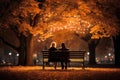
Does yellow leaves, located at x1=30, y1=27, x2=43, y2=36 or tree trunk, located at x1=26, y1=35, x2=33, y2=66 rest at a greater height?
yellow leaves, located at x1=30, y1=27, x2=43, y2=36

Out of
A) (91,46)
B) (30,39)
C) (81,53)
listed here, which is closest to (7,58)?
(91,46)

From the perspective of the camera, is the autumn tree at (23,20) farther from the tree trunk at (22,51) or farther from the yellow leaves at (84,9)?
the yellow leaves at (84,9)

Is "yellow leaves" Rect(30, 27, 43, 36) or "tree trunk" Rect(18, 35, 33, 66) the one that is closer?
"yellow leaves" Rect(30, 27, 43, 36)

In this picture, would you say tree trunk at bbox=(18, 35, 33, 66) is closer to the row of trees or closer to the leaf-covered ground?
the row of trees

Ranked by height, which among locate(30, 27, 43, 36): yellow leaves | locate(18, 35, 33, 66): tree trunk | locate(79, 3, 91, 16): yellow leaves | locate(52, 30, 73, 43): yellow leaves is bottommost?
locate(18, 35, 33, 66): tree trunk

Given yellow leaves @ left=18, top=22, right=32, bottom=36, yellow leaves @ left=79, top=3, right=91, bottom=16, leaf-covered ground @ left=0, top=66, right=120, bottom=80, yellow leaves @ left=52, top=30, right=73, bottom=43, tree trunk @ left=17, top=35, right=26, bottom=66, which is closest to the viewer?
leaf-covered ground @ left=0, top=66, right=120, bottom=80

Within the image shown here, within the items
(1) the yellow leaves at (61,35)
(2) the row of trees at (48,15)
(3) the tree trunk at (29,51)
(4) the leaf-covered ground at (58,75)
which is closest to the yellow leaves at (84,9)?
(2) the row of trees at (48,15)

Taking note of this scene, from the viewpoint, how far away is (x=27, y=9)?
30688 mm

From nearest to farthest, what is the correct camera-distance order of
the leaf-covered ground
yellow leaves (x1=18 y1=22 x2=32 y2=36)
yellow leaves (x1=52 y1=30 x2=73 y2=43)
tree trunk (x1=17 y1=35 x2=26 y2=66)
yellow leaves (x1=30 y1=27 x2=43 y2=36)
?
the leaf-covered ground
yellow leaves (x1=18 y1=22 x2=32 y2=36)
yellow leaves (x1=30 y1=27 x2=43 y2=36)
tree trunk (x1=17 y1=35 x2=26 y2=66)
yellow leaves (x1=52 y1=30 x2=73 y2=43)

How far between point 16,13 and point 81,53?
7594mm

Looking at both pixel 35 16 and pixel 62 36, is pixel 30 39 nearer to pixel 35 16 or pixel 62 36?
pixel 35 16

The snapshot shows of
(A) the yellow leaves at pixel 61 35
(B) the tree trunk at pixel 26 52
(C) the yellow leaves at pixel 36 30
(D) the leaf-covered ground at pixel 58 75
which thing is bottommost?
(D) the leaf-covered ground at pixel 58 75

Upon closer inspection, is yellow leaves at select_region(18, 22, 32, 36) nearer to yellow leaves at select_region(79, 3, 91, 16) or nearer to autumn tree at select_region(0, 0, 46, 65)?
autumn tree at select_region(0, 0, 46, 65)

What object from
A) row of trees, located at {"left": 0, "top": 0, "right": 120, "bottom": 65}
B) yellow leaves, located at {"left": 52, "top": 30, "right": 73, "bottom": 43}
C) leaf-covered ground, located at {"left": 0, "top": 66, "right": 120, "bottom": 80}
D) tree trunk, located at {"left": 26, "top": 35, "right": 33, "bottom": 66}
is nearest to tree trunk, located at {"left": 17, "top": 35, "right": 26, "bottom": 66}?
row of trees, located at {"left": 0, "top": 0, "right": 120, "bottom": 65}
